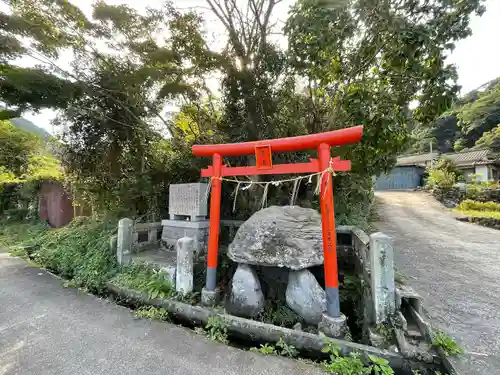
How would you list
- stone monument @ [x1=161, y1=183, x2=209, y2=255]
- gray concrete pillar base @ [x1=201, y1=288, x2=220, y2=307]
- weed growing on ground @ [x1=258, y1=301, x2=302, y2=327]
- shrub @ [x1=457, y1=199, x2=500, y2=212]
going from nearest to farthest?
weed growing on ground @ [x1=258, y1=301, x2=302, y2=327] → gray concrete pillar base @ [x1=201, y1=288, x2=220, y2=307] → stone monument @ [x1=161, y1=183, x2=209, y2=255] → shrub @ [x1=457, y1=199, x2=500, y2=212]

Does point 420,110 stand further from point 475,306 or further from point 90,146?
point 90,146

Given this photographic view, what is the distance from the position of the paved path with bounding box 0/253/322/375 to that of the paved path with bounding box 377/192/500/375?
179 centimetres

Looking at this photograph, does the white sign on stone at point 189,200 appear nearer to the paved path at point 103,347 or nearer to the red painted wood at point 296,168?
the red painted wood at point 296,168

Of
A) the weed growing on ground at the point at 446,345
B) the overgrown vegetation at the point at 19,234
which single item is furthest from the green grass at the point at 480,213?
the overgrown vegetation at the point at 19,234

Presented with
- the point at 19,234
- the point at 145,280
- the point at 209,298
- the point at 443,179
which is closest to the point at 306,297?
the point at 209,298

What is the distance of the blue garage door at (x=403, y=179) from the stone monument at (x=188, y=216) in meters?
22.1

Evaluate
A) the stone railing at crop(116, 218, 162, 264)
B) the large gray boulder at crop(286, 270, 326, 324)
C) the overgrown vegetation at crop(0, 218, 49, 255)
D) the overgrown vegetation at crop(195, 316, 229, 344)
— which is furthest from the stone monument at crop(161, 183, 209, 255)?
the overgrown vegetation at crop(0, 218, 49, 255)

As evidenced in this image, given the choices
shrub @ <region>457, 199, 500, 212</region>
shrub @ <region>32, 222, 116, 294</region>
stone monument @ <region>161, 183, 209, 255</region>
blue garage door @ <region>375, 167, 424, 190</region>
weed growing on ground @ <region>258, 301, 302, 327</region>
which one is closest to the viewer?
weed growing on ground @ <region>258, 301, 302, 327</region>

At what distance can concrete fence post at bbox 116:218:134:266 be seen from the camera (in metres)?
4.64

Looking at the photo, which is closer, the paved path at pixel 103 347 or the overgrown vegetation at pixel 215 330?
the paved path at pixel 103 347

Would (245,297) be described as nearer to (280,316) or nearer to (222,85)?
(280,316)

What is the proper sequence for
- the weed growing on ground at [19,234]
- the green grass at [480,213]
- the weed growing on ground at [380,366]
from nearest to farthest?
the weed growing on ground at [380,366]
the weed growing on ground at [19,234]
the green grass at [480,213]

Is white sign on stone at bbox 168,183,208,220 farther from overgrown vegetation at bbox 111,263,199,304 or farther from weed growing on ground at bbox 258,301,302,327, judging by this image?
weed growing on ground at bbox 258,301,302,327

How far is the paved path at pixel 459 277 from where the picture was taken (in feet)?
8.37
